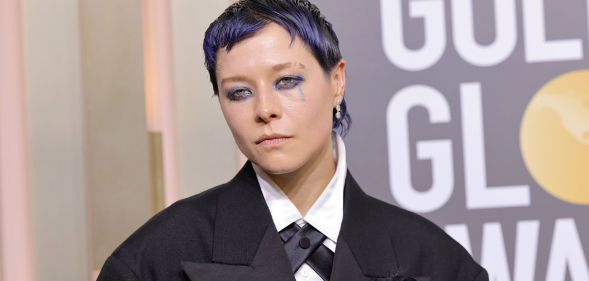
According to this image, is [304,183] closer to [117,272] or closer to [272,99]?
[272,99]

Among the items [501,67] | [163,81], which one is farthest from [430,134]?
[163,81]

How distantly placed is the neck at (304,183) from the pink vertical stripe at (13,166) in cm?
64

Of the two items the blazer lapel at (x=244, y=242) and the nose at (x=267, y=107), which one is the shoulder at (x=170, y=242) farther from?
the nose at (x=267, y=107)

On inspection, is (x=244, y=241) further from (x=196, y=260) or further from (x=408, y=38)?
(x=408, y=38)

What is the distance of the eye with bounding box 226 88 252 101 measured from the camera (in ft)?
3.76

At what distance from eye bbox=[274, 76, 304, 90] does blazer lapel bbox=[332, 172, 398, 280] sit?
0.16m

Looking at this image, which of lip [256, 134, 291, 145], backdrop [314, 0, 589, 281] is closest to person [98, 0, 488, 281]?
lip [256, 134, 291, 145]

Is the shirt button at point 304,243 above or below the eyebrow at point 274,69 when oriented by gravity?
below

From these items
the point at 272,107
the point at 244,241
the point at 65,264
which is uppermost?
the point at 272,107

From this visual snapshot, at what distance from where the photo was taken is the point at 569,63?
1744 millimetres

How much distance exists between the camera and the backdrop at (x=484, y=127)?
1.73m

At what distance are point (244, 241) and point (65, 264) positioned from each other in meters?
0.62

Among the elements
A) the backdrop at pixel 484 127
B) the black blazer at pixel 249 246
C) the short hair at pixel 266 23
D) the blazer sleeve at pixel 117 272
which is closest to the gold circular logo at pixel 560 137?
the backdrop at pixel 484 127

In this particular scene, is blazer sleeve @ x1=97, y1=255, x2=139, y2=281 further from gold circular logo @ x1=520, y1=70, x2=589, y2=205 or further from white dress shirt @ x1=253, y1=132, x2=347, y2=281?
gold circular logo @ x1=520, y1=70, x2=589, y2=205
